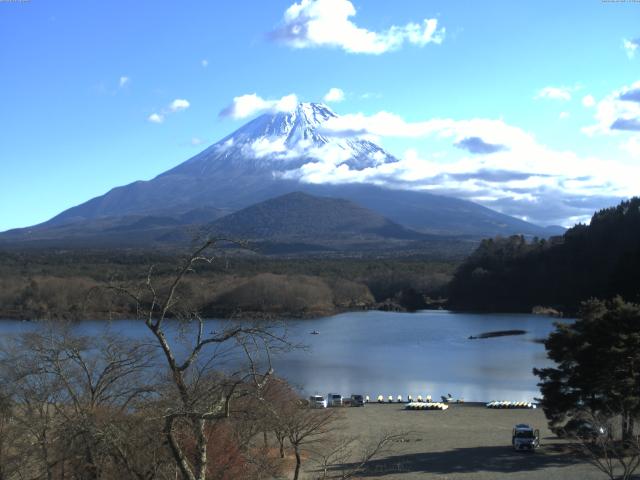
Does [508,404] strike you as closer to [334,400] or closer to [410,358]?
[334,400]

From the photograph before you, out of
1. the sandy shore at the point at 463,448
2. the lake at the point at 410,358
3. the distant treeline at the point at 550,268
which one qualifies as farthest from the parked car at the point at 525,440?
the distant treeline at the point at 550,268

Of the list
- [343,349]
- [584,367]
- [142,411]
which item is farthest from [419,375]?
[142,411]

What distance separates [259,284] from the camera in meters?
48.3

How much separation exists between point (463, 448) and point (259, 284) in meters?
35.5

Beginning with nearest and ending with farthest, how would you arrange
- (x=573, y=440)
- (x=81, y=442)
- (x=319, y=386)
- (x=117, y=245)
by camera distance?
(x=81, y=442) < (x=573, y=440) < (x=319, y=386) < (x=117, y=245)

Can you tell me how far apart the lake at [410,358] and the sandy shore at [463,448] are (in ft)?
7.74

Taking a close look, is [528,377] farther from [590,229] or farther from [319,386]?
[590,229]

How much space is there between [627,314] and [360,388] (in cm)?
1221

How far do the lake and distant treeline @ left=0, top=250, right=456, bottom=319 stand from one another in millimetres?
3667

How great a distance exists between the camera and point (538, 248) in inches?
2126

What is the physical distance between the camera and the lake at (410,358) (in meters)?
23.0

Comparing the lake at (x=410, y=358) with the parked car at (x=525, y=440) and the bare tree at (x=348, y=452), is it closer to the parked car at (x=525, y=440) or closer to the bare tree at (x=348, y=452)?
the bare tree at (x=348, y=452)

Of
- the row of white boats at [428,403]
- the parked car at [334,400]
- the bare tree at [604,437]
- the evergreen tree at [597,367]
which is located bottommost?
the row of white boats at [428,403]

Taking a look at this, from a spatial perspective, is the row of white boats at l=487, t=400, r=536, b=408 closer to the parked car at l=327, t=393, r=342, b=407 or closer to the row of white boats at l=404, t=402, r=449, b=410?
the row of white boats at l=404, t=402, r=449, b=410
